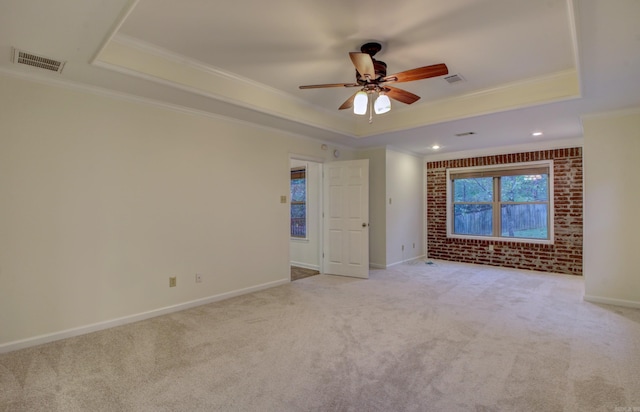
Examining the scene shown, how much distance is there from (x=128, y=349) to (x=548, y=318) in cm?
409

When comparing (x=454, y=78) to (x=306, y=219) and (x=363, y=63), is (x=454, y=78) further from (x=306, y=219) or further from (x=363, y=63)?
(x=306, y=219)

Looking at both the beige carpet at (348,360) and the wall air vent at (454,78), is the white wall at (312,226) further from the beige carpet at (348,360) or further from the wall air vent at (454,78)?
the wall air vent at (454,78)

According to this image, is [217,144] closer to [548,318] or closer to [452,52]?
[452,52]

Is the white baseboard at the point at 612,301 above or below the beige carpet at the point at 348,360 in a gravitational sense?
above

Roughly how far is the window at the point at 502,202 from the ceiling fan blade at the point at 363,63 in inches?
184

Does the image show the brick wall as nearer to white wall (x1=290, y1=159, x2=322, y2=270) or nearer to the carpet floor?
white wall (x1=290, y1=159, x2=322, y2=270)

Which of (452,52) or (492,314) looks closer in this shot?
(452,52)

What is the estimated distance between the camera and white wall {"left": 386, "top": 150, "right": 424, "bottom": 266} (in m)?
6.25

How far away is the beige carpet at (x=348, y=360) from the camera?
6.67ft

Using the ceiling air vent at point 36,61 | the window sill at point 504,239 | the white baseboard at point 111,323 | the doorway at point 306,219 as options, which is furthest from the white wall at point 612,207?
the ceiling air vent at point 36,61

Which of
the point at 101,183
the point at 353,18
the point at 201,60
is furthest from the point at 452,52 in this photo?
the point at 101,183

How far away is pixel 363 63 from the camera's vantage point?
2.61 meters

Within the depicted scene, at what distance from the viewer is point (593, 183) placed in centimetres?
405

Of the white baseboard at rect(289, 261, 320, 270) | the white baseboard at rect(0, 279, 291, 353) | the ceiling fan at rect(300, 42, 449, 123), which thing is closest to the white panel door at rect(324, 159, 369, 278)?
the white baseboard at rect(289, 261, 320, 270)
